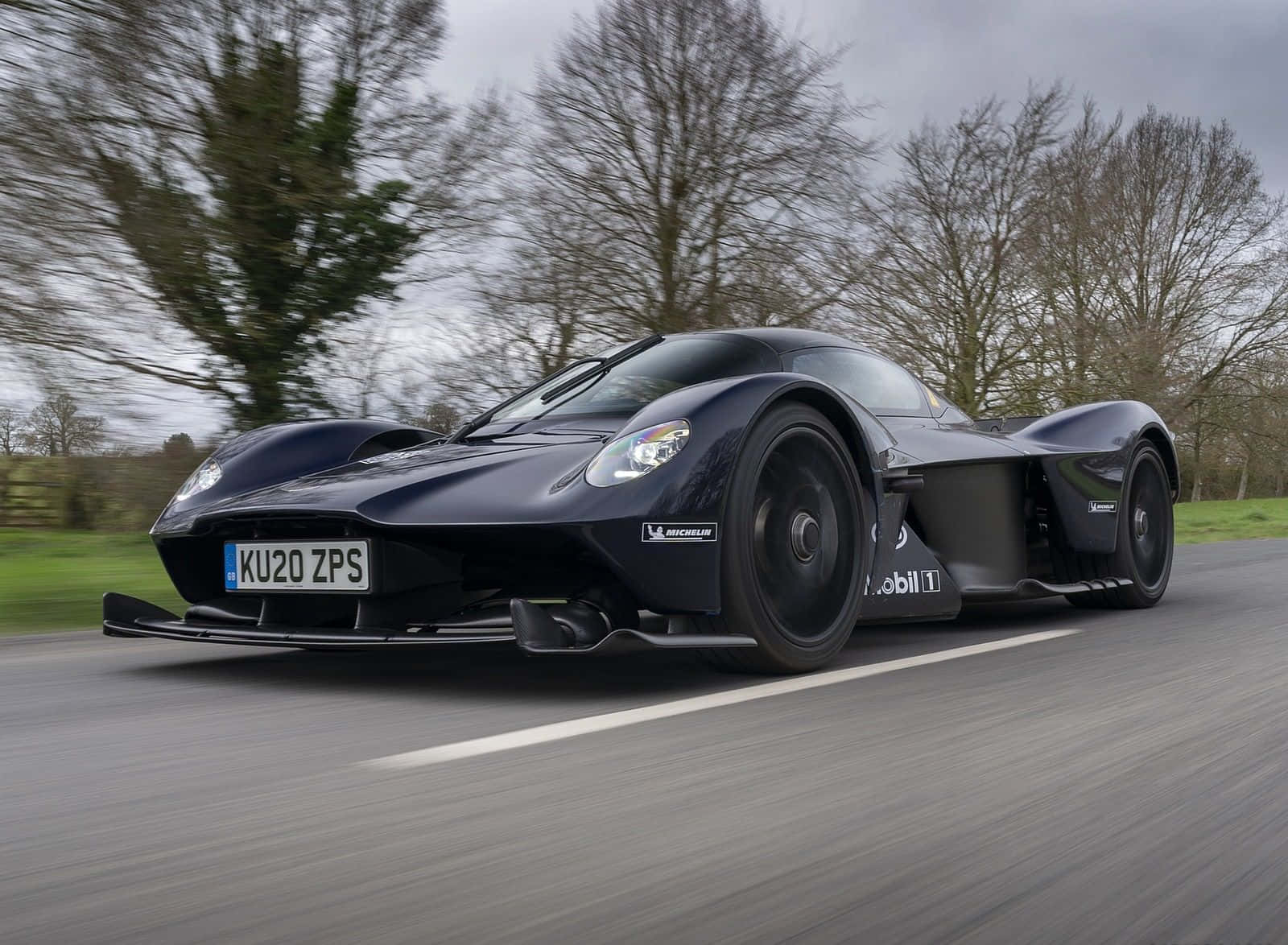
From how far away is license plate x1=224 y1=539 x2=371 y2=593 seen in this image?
3.39 m

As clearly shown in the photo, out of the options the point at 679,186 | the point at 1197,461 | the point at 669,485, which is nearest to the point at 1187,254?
the point at 1197,461

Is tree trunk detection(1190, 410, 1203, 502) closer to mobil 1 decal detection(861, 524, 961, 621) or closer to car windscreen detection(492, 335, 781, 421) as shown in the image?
mobil 1 decal detection(861, 524, 961, 621)

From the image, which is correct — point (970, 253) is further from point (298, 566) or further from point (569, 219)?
point (298, 566)

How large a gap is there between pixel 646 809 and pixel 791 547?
5.30 feet

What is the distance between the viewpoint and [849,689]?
3.47m

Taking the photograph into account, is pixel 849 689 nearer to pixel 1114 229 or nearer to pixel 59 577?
pixel 59 577

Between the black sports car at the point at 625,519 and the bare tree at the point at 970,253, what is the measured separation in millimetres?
12650

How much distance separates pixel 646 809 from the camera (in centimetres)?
222

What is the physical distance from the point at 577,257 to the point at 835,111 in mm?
3516

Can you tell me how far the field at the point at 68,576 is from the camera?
6.04 metres

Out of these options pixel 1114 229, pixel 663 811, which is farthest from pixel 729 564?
pixel 1114 229

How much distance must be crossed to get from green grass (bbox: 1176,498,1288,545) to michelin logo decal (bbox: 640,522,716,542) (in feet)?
36.7

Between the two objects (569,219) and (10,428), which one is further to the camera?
(569,219)

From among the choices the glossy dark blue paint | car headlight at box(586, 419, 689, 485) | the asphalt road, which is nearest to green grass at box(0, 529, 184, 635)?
the glossy dark blue paint
